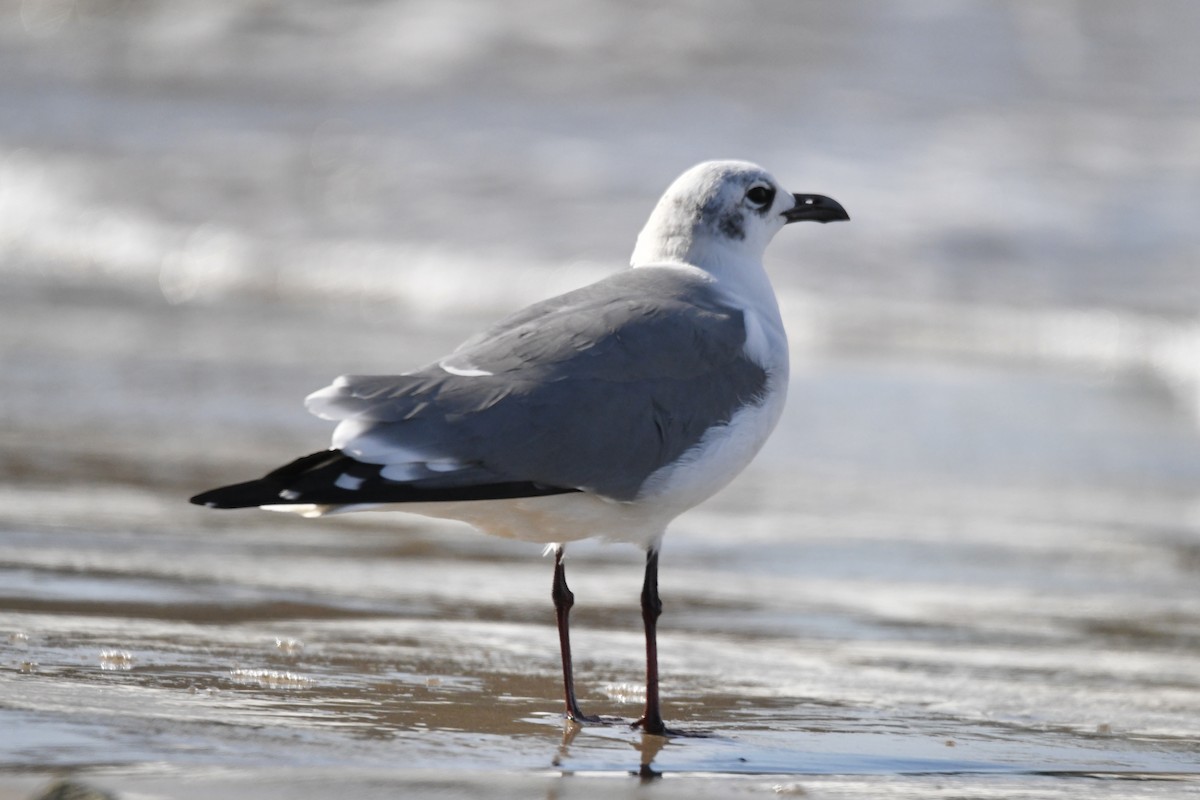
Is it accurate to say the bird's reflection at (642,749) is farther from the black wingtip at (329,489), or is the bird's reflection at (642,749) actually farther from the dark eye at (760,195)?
the dark eye at (760,195)

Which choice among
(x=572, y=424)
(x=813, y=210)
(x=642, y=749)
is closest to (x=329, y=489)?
(x=572, y=424)

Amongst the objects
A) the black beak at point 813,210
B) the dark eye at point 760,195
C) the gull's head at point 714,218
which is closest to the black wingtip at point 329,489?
the gull's head at point 714,218

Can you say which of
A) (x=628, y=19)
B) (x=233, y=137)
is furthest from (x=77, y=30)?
(x=628, y=19)

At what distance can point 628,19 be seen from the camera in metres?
18.3

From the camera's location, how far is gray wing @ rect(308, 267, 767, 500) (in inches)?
130

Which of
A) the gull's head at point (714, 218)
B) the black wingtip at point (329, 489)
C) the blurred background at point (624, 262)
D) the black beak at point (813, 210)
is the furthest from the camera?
the blurred background at point (624, 262)

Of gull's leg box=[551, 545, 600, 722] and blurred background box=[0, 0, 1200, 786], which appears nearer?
gull's leg box=[551, 545, 600, 722]

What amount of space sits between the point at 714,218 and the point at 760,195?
167mm

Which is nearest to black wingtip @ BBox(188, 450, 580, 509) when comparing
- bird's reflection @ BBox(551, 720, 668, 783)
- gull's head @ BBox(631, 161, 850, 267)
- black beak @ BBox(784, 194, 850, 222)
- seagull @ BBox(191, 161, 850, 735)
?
seagull @ BBox(191, 161, 850, 735)

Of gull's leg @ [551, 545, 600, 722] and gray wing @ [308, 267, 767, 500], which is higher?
gray wing @ [308, 267, 767, 500]

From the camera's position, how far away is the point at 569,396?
138 inches

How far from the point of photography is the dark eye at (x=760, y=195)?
4.28m

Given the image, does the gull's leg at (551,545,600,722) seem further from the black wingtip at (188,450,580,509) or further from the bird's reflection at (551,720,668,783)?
the black wingtip at (188,450,580,509)

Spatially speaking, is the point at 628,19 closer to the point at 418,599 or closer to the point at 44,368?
the point at 44,368
